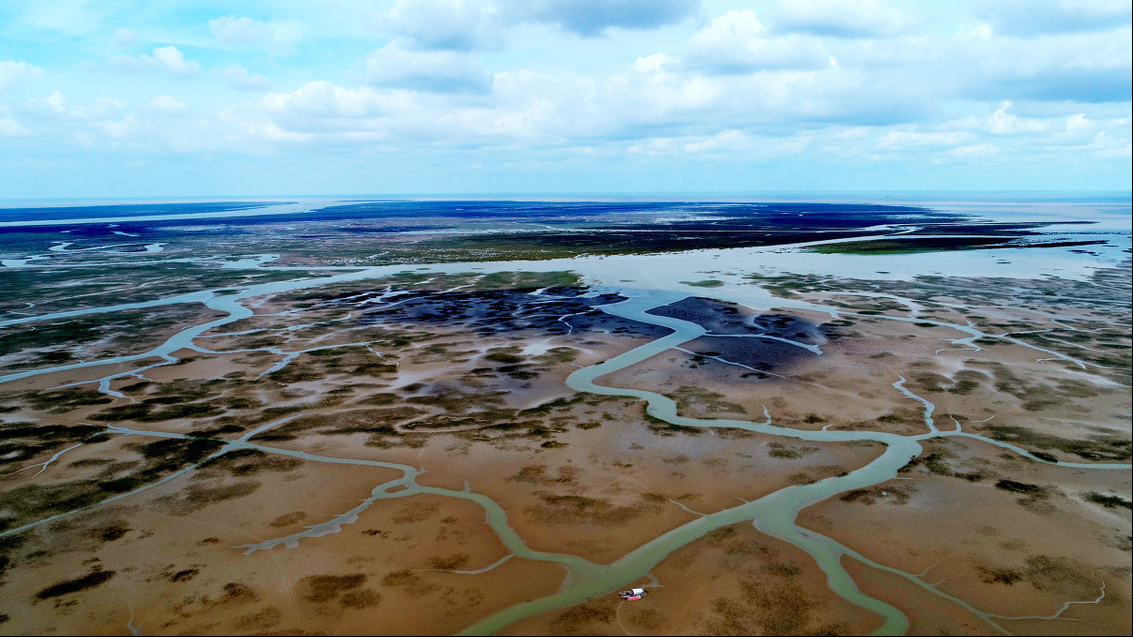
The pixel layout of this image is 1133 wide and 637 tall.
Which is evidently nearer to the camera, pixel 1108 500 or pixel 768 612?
pixel 768 612

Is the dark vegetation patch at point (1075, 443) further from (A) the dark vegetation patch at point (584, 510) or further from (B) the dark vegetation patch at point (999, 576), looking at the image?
(A) the dark vegetation patch at point (584, 510)

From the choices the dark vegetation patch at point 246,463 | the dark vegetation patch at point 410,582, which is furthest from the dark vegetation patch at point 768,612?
the dark vegetation patch at point 246,463

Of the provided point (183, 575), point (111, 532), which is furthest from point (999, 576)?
point (111, 532)

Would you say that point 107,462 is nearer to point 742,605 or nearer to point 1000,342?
point 742,605

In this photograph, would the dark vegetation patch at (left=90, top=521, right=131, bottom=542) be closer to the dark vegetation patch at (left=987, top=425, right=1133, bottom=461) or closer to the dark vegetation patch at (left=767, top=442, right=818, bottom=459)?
the dark vegetation patch at (left=767, top=442, right=818, bottom=459)

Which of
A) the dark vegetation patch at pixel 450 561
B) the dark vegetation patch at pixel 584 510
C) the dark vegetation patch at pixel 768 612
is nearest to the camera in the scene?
the dark vegetation patch at pixel 768 612

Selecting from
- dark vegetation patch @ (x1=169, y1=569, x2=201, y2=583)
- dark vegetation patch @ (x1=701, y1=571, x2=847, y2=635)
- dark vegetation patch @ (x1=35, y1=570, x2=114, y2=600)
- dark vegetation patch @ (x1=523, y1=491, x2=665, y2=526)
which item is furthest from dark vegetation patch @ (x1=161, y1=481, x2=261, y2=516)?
dark vegetation patch @ (x1=701, y1=571, x2=847, y2=635)

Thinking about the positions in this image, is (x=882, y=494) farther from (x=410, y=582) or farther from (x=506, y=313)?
(x=506, y=313)

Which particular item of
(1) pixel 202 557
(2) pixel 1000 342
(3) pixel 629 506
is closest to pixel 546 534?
(3) pixel 629 506
